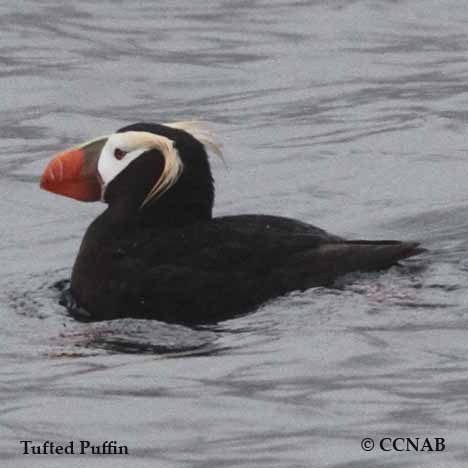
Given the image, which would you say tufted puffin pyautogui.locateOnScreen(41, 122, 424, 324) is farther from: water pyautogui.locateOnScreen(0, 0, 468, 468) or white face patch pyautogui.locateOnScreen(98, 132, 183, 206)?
water pyautogui.locateOnScreen(0, 0, 468, 468)

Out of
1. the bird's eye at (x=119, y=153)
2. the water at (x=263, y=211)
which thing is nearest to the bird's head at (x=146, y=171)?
the bird's eye at (x=119, y=153)

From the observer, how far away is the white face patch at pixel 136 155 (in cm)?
881

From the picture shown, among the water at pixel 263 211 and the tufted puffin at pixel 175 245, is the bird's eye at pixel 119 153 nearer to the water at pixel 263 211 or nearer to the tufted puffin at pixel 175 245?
the tufted puffin at pixel 175 245

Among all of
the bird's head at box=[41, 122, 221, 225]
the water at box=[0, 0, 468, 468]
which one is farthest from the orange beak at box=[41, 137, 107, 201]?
the water at box=[0, 0, 468, 468]

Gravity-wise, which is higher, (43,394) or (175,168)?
(175,168)

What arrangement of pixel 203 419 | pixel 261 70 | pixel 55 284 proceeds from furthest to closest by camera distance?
pixel 261 70
pixel 55 284
pixel 203 419

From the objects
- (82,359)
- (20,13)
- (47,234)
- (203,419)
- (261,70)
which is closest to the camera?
(203,419)

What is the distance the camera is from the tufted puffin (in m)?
8.62

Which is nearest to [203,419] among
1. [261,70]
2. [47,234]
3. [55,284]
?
[55,284]

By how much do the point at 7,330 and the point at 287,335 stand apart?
4.05 ft

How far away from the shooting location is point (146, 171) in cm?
895

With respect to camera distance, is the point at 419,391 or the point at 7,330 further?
the point at 7,330

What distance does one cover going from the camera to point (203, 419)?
7234 millimetres

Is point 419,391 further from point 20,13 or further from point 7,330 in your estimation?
point 20,13
